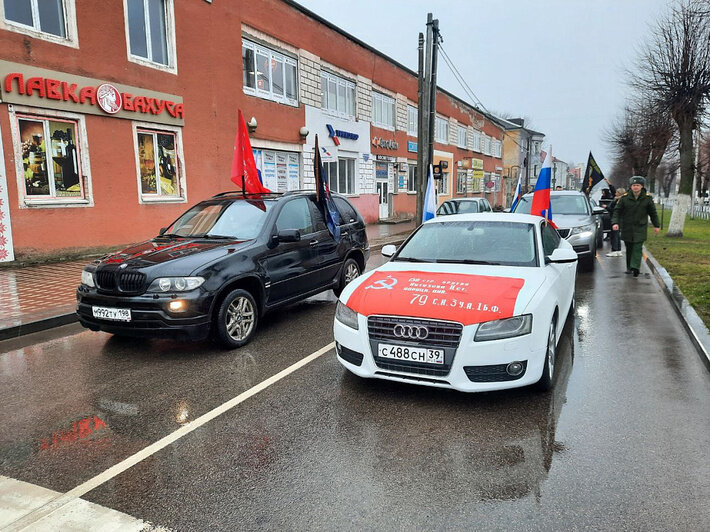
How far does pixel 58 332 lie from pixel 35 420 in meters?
3.00

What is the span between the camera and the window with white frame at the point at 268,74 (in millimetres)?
16797

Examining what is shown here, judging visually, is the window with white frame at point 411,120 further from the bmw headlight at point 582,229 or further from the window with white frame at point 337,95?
the bmw headlight at point 582,229

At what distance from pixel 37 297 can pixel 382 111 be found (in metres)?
21.3

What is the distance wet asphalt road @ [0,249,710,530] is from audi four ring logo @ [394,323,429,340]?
1.96 feet

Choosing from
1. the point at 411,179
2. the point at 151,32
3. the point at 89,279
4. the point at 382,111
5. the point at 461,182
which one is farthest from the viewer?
the point at 461,182

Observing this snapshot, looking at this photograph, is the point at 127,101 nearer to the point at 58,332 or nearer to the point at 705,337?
the point at 58,332

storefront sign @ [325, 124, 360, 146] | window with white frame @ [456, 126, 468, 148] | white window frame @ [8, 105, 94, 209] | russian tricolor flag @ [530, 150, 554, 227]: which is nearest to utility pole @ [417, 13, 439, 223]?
storefront sign @ [325, 124, 360, 146]

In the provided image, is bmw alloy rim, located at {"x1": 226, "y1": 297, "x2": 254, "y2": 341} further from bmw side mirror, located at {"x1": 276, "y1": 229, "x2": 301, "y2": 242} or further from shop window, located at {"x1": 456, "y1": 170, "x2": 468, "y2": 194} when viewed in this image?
shop window, located at {"x1": 456, "y1": 170, "x2": 468, "y2": 194}

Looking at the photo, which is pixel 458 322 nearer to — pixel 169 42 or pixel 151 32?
pixel 151 32

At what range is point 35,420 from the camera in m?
3.83

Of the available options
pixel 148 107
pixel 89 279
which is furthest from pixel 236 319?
pixel 148 107

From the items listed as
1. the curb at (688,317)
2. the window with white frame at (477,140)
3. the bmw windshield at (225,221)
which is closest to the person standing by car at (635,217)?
the curb at (688,317)

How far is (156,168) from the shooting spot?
44.6ft

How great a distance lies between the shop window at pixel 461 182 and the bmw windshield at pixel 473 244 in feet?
108
